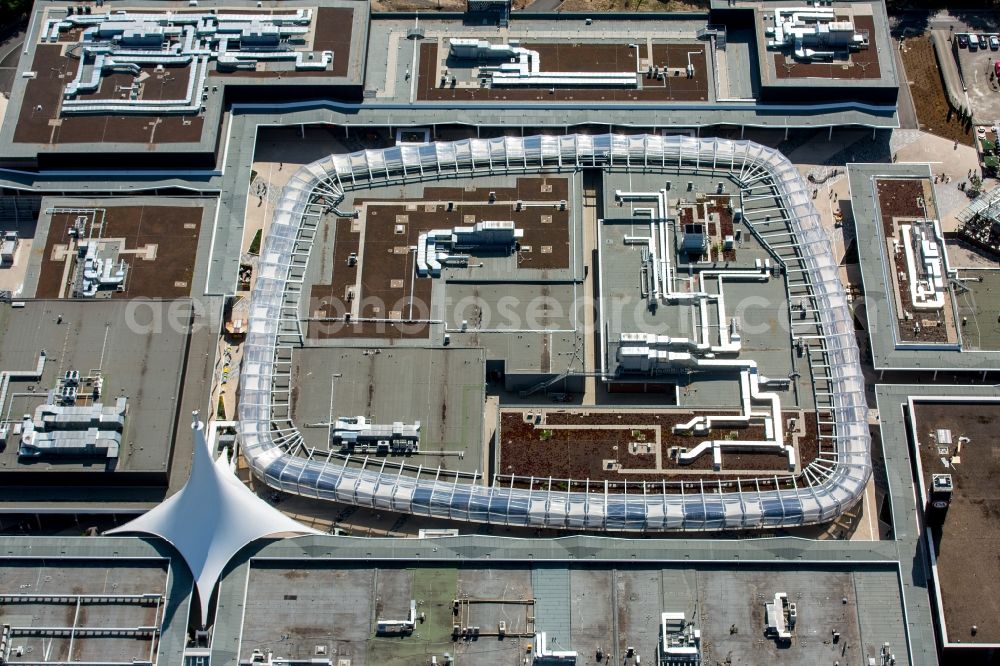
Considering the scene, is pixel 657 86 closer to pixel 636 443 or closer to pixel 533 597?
pixel 636 443

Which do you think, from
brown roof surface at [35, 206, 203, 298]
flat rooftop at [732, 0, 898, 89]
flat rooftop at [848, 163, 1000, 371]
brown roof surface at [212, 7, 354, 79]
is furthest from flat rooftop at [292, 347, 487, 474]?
flat rooftop at [732, 0, 898, 89]

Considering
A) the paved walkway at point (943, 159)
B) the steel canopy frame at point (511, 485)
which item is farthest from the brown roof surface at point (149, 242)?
the paved walkway at point (943, 159)

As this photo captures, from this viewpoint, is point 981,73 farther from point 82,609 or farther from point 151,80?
point 82,609

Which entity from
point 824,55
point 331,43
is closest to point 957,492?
point 824,55

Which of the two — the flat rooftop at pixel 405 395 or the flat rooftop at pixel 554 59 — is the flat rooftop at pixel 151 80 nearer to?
the flat rooftop at pixel 554 59

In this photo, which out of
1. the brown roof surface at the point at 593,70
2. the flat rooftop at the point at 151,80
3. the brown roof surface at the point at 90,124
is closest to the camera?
the brown roof surface at the point at 90,124

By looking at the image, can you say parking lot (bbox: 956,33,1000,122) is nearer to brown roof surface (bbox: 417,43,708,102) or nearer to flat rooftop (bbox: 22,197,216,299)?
brown roof surface (bbox: 417,43,708,102)

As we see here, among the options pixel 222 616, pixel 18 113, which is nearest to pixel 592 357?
pixel 222 616
